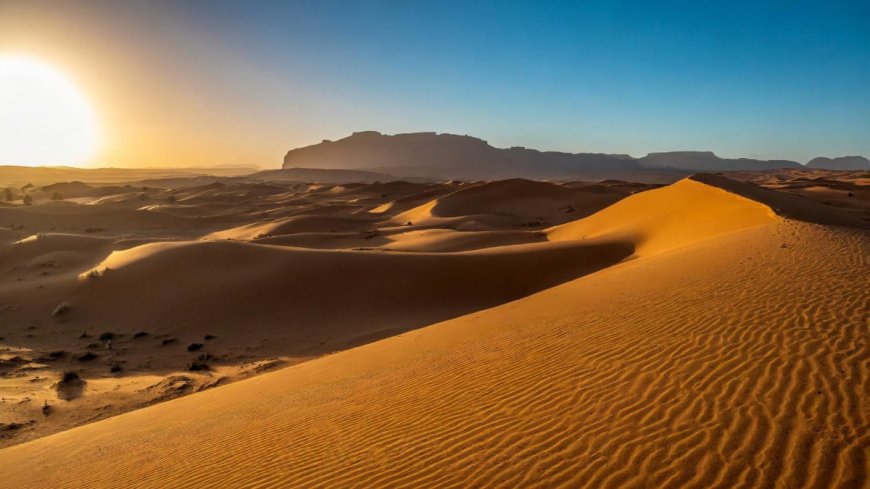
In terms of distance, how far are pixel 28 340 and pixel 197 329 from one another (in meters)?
3.62

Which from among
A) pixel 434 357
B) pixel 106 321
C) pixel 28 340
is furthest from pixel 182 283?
pixel 434 357

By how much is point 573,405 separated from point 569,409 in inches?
3.5

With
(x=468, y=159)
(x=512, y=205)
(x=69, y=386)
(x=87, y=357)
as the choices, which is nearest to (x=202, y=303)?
(x=87, y=357)

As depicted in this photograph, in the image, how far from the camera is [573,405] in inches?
177

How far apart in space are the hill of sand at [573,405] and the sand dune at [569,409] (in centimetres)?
2

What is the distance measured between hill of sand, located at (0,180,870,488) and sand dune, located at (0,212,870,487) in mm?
20

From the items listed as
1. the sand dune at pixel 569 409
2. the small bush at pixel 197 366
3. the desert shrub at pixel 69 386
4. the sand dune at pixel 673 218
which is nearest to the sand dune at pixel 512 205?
the sand dune at pixel 673 218

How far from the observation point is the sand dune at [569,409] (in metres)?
3.56

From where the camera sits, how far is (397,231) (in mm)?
28531

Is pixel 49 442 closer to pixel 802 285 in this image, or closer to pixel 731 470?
pixel 731 470

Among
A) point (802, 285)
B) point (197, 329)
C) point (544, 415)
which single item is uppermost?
point (802, 285)

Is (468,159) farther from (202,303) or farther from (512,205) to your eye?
(202,303)

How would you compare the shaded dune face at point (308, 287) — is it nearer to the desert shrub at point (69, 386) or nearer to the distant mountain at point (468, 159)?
the desert shrub at point (69, 386)

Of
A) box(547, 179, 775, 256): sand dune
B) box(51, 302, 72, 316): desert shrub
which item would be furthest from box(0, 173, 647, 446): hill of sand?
box(547, 179, 775, 256): sand dune
